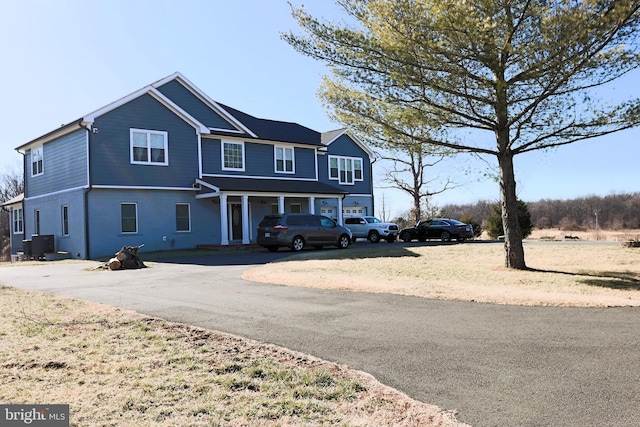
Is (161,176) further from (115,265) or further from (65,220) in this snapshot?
(115,265)

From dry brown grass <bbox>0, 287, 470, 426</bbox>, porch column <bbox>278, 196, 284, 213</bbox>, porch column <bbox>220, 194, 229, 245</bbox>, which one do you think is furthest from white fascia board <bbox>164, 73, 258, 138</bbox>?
dry brown grass <bbox>0, 287, 470, 426</bbox>

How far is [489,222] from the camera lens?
35625 mm

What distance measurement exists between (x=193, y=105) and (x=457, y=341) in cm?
2409

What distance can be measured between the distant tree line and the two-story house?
40.4 metres

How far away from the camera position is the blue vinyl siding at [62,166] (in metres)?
23.7

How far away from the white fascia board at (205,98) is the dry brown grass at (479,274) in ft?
39.5

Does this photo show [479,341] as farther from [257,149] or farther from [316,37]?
[257,149]

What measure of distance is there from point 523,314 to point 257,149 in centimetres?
2342

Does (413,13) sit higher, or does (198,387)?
(413,13)

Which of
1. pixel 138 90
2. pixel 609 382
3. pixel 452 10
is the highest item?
pixel 138 90

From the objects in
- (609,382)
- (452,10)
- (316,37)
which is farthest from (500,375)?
(316,37)

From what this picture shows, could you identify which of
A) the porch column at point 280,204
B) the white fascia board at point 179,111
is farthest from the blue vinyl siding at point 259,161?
the porch column at point 280,204

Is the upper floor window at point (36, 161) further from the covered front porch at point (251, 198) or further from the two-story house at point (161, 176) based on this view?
the covered front porch at point (251, 198)

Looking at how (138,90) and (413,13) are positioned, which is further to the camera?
(138,90)
